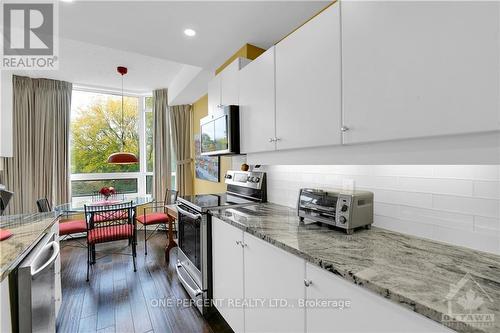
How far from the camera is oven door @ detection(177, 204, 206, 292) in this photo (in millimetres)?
2051

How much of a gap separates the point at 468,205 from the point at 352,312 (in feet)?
2.45

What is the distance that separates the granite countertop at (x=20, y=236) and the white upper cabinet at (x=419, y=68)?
176 cm

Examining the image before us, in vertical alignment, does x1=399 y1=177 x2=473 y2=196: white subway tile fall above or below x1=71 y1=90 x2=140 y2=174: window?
below

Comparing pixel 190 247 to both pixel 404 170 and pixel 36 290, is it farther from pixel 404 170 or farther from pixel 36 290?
pixel 404 170

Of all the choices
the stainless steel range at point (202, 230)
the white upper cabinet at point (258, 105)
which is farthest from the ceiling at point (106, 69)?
the stainless steel range at point (202, 230)

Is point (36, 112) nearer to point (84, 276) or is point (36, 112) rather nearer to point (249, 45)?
point (84, 276)

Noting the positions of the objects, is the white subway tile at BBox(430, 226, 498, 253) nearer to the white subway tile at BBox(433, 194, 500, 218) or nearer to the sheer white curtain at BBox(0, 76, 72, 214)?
the white subway tile at BBox(433, 194, 500, 218)

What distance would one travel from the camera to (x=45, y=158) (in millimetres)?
4082

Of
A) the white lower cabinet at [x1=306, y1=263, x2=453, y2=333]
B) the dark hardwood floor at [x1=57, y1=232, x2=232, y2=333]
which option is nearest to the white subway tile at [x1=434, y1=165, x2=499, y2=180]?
the white lower cabinet at [x1=306, y1=263, x2=453, y2=333]

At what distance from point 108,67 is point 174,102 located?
1241mm

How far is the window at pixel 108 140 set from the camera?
4531mm

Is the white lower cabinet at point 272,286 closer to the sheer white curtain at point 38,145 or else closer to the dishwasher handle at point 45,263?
the dishwasher handle at point 45,263

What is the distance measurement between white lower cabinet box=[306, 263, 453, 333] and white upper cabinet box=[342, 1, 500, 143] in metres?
0.65

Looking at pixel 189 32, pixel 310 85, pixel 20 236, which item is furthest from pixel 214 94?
pixel 20 236
